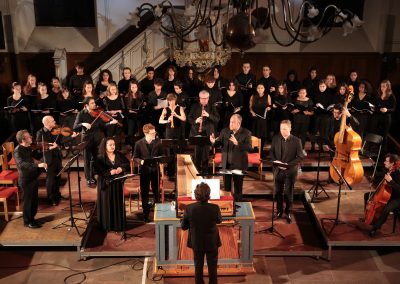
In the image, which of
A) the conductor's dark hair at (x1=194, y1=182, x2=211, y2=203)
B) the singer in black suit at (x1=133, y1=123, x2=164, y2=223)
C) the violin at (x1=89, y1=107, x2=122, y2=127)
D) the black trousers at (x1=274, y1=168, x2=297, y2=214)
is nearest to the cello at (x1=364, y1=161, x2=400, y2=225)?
the black trousers at (x1=274, y1=168, x2=297, y2=214)

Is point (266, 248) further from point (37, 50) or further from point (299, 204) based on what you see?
point (37, 50)

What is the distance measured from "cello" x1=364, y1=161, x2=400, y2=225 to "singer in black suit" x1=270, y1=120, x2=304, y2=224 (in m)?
1.07

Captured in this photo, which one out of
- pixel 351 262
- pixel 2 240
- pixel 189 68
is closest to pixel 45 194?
pixel 2 240

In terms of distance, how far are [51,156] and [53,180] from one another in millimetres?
423

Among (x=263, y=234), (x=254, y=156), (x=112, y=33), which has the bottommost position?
(x=263, y=234)

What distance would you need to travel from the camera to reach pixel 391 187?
6.93 m

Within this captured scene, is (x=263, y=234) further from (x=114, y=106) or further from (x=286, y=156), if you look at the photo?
(x=114, y=106)

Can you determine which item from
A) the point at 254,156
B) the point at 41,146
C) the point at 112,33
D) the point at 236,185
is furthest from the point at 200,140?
the point at 112,33

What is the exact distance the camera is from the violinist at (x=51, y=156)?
7443 millimetres

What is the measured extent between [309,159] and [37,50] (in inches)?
272

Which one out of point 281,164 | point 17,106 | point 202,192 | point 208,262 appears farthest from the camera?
point 17,106

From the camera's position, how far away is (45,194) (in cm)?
837

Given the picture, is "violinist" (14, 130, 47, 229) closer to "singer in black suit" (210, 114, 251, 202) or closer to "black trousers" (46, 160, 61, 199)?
"black trousers" (46, 160, 61, 199)

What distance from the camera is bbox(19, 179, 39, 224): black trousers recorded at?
23.0 feet
